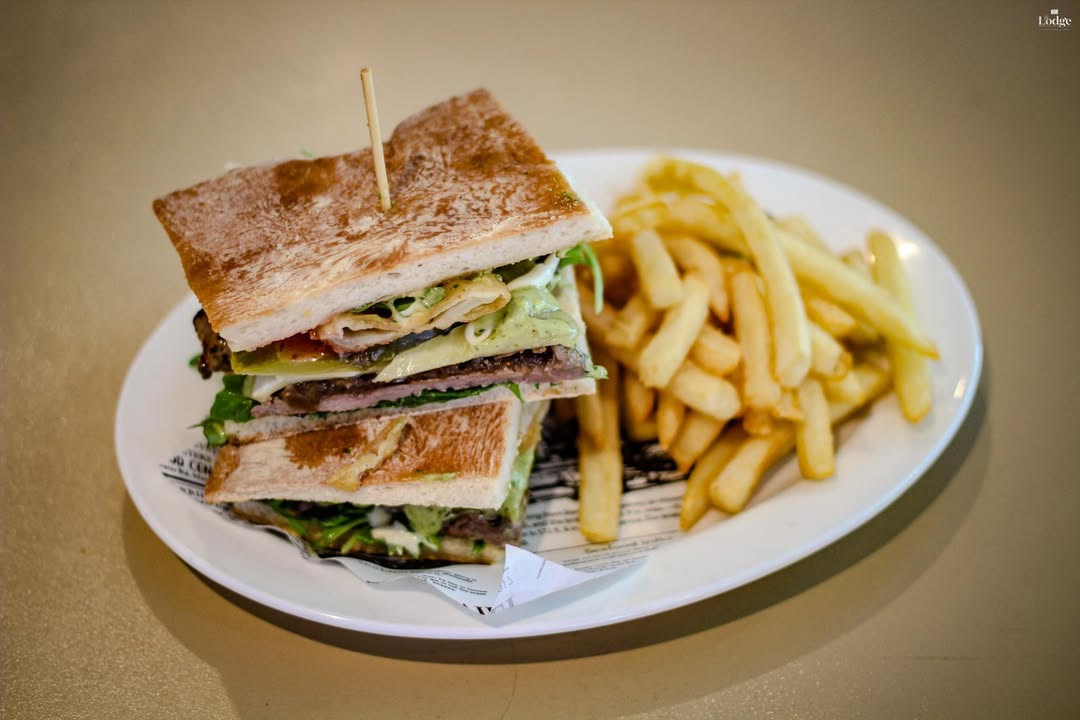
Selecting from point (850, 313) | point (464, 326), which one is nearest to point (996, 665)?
point (850, 313)

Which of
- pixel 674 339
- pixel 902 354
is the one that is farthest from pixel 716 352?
pixel 902 354

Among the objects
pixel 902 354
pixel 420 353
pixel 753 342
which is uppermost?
pixel 420 353

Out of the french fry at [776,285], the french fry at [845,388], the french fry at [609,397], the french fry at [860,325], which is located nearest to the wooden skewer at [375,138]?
the french fry at [609,397]

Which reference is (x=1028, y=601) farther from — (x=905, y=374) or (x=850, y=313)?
(x=850, y=313)

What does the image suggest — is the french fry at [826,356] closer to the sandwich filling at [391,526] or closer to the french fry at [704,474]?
the french fry at [704,474]

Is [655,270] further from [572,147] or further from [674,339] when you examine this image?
[572,147]

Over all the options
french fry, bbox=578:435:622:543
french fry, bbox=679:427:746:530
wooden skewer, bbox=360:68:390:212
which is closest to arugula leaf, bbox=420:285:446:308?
wooden skewer, bbox=360:68:390:212
